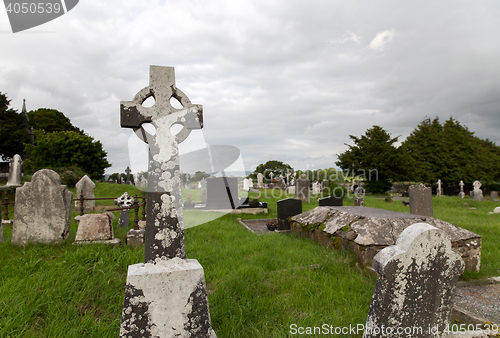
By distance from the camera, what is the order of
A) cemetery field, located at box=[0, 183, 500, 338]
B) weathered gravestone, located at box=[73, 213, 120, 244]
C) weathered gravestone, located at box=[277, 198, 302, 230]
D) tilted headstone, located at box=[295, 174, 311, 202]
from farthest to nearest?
1. tilted headstone, located at box=[295, 174, 311, 202]
2. weathered gravestone, located at box=[277, 198, 302, 230]
3. weathered gravestone, located at box=[73, 213, 120, 244]
4. cemetery field, located at box=[0, 183, 500, 338]

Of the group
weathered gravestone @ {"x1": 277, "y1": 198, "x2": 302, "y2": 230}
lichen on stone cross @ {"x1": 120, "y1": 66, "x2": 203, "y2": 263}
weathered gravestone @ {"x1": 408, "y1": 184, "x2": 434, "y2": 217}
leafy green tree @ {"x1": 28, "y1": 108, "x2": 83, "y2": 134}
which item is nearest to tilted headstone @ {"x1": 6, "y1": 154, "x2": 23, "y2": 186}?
weathered gravestone @ {"x1": 277, "y1": 198, "x2": 302, "y2": 230}

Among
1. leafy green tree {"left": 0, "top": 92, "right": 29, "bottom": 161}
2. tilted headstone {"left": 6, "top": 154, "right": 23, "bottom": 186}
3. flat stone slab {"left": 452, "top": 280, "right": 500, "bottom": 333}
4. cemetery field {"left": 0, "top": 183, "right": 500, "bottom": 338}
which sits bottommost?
flat stone slab {"left": 452, "top": 280, "right": 500, "bottom": 333}

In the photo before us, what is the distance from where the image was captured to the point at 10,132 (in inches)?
973

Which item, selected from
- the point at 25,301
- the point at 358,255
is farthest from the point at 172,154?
the point at 358,255

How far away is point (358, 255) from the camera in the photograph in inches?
178

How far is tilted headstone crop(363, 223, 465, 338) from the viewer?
2.10 meters

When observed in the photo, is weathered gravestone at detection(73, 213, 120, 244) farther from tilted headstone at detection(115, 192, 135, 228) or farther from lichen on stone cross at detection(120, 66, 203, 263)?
lichen on stone cross at detection(120, 66, 203, 263)

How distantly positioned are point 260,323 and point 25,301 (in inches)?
99.4

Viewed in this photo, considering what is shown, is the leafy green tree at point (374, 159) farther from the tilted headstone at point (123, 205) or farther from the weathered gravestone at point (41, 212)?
the weathered gravestone at point (41, 212)

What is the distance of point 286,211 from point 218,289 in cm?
526

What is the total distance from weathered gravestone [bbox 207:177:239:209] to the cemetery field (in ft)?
24.8

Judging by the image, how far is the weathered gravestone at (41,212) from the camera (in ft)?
15.9

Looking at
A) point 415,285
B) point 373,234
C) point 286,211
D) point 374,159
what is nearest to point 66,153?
point 286,211

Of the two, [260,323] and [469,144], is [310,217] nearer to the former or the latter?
[260,323]
